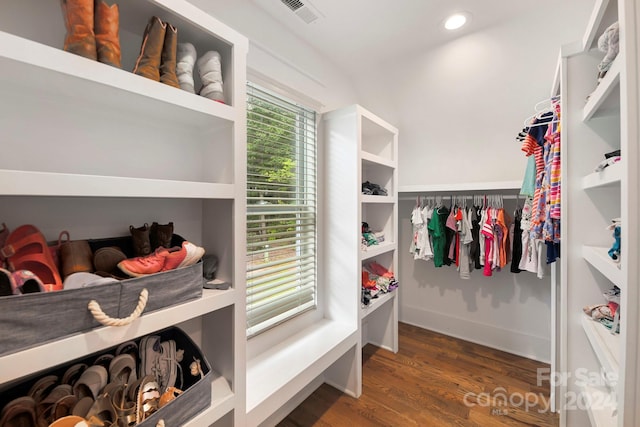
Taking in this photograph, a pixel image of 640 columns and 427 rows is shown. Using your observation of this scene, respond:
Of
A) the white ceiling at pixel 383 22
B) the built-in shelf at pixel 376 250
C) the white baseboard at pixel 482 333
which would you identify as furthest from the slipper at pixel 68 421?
the white baseboard at pixel 482 333

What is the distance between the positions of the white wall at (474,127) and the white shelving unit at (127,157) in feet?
6.13

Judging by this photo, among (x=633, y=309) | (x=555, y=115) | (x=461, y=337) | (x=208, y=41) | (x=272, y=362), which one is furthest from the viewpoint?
(x=461, y=337)

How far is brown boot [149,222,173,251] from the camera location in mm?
1039

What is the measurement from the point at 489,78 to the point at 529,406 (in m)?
2.47

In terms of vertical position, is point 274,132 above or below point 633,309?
above

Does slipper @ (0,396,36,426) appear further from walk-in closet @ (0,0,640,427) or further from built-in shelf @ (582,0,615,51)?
built-in shelf @ (582,0,615,51)

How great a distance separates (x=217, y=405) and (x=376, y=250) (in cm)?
159

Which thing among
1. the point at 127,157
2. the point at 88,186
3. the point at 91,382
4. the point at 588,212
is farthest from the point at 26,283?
the point at 588,212

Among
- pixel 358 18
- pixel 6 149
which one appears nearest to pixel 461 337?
pixel 358 18

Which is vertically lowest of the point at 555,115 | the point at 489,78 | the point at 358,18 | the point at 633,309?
the point at 633,309

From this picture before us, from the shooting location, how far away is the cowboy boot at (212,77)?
1069 mm

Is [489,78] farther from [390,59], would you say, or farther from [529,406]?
[529,406]

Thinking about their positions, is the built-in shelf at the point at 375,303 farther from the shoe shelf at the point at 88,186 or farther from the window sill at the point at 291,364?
the shoe shelf at the point at 88,186

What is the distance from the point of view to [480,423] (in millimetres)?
1646
